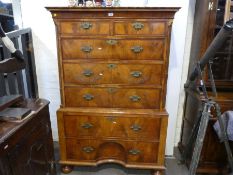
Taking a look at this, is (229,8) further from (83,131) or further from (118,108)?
(83,131)

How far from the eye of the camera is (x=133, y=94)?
71.6 inches

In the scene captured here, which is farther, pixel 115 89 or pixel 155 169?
pixel 155 169

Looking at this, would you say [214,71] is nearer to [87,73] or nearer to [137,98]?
[137,98]

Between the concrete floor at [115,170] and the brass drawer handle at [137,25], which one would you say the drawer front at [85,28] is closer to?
the brass drawer handle at [137,25]

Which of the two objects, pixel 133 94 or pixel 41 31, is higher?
pixel 41 31

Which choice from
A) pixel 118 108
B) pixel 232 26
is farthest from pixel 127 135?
pixel 232 26

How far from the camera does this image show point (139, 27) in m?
1.65

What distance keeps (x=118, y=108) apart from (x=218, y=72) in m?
0.95

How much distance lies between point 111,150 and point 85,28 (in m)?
1.05

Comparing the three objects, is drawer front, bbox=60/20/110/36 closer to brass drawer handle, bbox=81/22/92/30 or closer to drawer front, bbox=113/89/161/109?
brass drawer handle, bbox=81/22/92/30

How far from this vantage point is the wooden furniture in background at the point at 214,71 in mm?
1825

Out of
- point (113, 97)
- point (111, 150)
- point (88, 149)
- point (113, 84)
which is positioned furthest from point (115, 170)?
point (113, 84)

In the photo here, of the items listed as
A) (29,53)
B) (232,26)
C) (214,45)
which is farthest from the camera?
(29,53)

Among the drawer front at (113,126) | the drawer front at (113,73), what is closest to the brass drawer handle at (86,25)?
the drawer front at (113,73)
